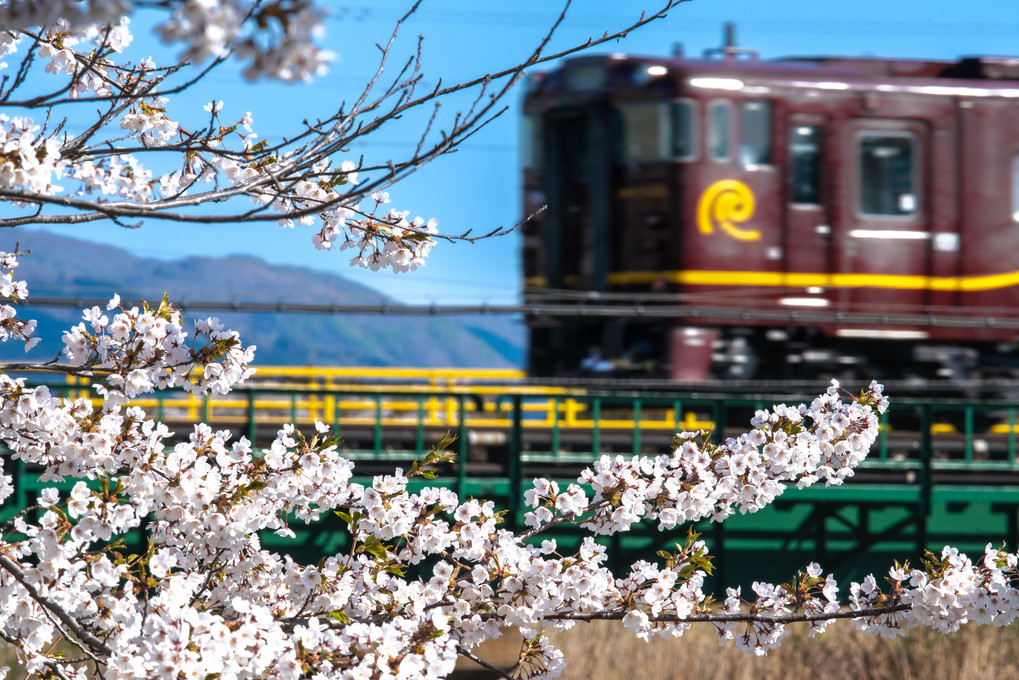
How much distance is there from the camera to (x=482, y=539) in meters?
4.21

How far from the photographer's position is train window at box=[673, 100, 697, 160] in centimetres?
1177

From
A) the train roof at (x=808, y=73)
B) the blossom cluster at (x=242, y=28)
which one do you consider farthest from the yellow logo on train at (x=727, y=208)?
the blossom cluster at (x=242, y=28)

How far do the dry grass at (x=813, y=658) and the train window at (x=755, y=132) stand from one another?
16.9ft

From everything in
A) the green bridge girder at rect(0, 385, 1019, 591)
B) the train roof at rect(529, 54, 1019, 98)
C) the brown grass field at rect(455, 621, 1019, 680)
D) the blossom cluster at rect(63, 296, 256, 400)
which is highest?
the train roof at rect(529, 54, 1019, 98)

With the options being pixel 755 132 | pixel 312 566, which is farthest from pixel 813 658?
pixel 312 566

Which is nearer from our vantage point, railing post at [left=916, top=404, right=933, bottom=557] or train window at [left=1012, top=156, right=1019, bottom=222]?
railing post at [left=916, top=404, right=933, bottom=557]

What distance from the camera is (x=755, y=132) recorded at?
11906 millimetres

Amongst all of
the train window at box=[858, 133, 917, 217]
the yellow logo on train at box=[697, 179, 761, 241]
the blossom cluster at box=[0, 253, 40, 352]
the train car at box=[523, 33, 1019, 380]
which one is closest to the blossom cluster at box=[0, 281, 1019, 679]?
the blossom cluster at box=[0, 253, 40, 352]

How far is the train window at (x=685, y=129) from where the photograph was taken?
38.6 ft

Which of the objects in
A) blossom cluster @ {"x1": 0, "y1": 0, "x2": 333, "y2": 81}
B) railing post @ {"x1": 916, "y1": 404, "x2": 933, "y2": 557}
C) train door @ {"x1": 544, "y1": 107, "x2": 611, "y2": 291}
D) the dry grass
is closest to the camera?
blossom cluster @ {"x1": 0, "y1": 0, "x2": 333, "y2": 81}

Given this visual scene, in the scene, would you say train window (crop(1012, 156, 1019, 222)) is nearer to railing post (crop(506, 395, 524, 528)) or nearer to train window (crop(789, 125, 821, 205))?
train window (crop(789, 125, 821, 205))

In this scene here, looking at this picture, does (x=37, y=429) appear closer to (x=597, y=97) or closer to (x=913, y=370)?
(x=597, y=97)

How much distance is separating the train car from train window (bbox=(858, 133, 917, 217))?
0.02 metres

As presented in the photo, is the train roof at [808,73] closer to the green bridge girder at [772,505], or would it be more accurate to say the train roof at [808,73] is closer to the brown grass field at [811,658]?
the green bridge girder at [772,505]
